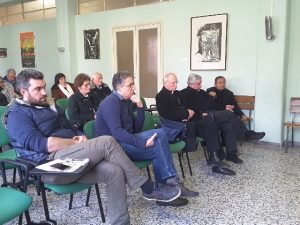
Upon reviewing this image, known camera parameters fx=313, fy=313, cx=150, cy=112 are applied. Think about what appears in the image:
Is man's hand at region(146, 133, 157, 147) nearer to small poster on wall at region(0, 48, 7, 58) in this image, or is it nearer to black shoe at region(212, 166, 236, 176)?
black shoe at region(212, 166, 236, 176)

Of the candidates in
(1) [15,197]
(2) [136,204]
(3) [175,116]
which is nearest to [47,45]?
(3) [175,116]

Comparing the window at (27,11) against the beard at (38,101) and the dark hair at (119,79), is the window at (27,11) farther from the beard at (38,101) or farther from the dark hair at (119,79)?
the beard at (38,101)

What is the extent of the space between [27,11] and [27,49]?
0.96 meters

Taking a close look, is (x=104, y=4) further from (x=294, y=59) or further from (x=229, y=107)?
(x=294, y=59)

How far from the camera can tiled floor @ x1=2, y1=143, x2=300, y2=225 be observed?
2494 mm

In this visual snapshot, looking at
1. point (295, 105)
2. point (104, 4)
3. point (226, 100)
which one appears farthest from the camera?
point (104, 4)

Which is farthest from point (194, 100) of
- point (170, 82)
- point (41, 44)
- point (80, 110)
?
point (41, 44)

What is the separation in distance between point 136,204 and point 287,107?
10.5 ft

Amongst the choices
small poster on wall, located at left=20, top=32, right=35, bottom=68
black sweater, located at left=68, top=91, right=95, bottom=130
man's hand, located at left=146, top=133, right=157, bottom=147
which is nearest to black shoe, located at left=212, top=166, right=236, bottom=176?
man's hand, located at left=146, top=133, right=157, bottom=147

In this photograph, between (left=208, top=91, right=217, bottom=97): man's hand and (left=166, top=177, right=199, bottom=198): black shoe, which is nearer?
(left=166, top=177, right=199, bottom=198): black shoe

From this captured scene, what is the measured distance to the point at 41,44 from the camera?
25.8ft

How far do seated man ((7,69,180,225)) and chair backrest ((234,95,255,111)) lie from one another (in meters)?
3.12

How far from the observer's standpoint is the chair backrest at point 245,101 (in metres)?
4.90

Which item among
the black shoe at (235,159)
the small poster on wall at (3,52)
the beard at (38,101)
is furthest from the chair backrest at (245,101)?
the small poster on wall at (3,52)
